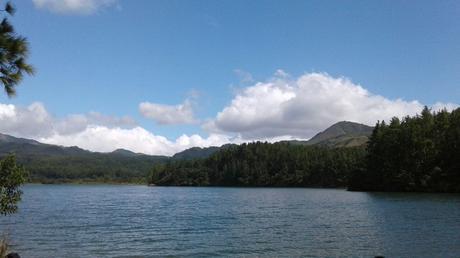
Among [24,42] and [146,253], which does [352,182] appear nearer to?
[146,253]

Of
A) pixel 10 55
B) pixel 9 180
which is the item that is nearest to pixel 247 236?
pixel 9 180

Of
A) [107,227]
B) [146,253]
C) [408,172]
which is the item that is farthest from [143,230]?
[408,172]

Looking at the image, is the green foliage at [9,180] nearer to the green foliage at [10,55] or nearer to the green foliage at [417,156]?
the green foliage at [10,55]

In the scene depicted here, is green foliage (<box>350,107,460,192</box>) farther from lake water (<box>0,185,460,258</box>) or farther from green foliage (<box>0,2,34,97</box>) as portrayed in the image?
green foliage (<box>0,2,34,97</box>)

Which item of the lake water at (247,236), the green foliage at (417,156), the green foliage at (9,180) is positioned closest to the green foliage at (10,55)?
the green foliage at (9,180)

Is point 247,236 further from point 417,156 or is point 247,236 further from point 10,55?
point 417,156

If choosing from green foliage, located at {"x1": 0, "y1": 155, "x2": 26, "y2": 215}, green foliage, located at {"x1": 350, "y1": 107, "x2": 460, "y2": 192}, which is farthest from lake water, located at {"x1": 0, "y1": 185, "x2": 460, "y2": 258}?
green foliage, located at {"x1": 350, "y1": 107, "x2": 460, "y2": 192}

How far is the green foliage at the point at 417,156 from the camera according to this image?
5251 inches

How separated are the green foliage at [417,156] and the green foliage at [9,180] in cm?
12600

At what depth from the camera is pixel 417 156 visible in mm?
142625

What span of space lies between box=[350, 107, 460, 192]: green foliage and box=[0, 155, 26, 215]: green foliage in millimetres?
126004

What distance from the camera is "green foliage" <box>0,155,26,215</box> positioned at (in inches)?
1077

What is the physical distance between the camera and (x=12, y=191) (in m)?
28.1

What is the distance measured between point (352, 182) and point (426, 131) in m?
35.2
